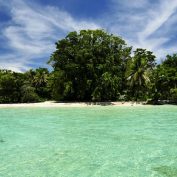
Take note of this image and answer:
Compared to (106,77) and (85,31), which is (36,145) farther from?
(85,31)

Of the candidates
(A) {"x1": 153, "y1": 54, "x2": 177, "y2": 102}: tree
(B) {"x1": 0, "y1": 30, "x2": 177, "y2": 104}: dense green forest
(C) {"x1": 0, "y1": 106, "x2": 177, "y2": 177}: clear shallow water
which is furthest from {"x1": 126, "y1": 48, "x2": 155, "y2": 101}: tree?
(C) {"x1": 0, "y1": 106, "x2": 177, "y2": 177}: clear shallow water

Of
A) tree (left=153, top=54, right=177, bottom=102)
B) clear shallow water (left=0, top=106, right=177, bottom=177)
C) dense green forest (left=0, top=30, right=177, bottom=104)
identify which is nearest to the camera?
clear shallow water (left=0, top=106, right=177, bottom=177)

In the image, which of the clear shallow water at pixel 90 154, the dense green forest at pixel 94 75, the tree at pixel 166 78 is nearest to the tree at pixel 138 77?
the dense green forest at pixel 94 75

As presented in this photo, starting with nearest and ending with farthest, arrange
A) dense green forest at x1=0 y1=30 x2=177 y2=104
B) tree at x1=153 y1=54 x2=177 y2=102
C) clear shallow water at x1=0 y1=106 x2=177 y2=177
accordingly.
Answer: clear shallow water at x1=0 y1=106 x2=177 y2=177 → tree at x1=153 y1=54 x2=177 y2=102 → dense green forest at x1=0 y1=30 x2=177 y2=104

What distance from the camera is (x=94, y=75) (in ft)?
119

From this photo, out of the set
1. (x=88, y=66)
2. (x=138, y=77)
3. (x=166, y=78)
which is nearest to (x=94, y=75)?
(x=88, y=66)

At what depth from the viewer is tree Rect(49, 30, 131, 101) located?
35875 mm

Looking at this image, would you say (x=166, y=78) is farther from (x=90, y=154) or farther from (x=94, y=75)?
(x=90, y=154)

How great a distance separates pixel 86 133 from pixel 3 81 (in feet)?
88.5

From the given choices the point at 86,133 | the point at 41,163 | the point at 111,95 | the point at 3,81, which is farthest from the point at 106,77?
the point at 41,163

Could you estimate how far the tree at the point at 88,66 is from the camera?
3588 centimetres

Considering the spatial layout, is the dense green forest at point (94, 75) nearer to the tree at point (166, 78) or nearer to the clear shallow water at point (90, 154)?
the tree at point (166, 78)

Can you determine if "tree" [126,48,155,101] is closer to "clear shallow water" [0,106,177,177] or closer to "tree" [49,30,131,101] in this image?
"tree" [49,30,131,101]

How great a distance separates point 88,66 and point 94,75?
53.1 inches
